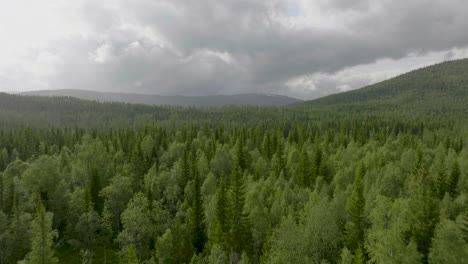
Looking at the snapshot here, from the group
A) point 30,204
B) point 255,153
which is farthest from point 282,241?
point 255,153

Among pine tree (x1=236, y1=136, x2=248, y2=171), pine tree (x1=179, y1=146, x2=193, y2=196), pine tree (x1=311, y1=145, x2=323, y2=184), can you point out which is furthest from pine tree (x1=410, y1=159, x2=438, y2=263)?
pine tree (x1=179, y1=146, x2=193, y2=196)

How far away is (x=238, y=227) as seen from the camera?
51.2 metres

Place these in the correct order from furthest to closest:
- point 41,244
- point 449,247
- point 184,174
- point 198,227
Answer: point 184,174
point 198,227
point 41,244
point 449,247

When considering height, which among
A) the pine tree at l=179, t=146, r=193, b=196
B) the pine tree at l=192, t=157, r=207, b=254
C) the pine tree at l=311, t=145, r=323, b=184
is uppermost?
the pine tree at l=311, t=145, r=323, b=184

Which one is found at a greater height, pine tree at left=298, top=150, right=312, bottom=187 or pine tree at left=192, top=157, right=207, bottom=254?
pine tree at left=298, top=150, right=312, bottom=187

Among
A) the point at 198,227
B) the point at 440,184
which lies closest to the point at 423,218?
the point at 440,184

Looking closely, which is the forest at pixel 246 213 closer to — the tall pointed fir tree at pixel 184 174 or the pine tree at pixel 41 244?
the pine tree at pixel 41 244

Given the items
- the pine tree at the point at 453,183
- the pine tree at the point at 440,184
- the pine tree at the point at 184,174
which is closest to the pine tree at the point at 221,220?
the pine tree at the point at 184,174

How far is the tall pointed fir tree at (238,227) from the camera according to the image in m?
50.2

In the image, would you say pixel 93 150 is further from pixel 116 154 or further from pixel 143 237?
pixel 143 237

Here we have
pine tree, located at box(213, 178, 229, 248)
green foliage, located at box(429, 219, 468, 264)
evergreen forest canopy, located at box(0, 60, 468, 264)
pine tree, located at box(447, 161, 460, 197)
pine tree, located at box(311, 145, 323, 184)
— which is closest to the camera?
green foliage, located at box(429, 219, 468, 264)

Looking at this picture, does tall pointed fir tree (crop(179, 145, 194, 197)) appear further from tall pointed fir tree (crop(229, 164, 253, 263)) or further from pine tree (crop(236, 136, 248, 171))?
tall pointed fir tree (crop(229, 164, 253, 263))

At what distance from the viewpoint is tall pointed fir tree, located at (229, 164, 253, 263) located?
5016 cm

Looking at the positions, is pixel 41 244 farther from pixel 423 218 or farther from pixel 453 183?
pixel 453 183
